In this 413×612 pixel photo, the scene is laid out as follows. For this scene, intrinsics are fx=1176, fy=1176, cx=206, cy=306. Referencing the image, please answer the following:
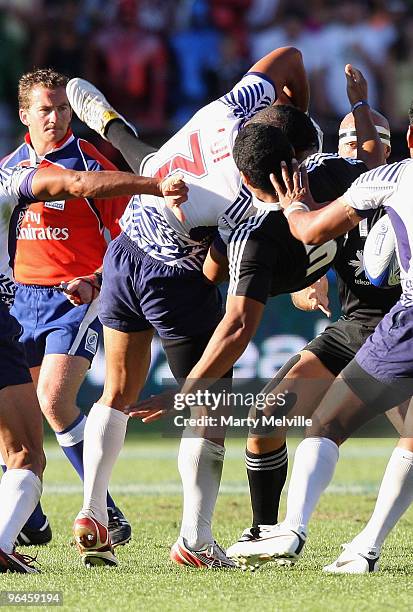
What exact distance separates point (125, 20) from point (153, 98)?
1.11 meters

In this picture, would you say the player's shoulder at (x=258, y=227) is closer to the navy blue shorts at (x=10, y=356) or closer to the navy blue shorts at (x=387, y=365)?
the navy blue shorts at (x=387, y=365)

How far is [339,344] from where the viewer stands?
20.5ft

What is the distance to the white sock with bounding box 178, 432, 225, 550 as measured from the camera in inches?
227

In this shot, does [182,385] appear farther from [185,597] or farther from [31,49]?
[31,49]

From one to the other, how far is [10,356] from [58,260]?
187 cm

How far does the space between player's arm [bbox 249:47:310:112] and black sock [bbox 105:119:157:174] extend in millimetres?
722

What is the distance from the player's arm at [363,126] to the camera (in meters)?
6.19

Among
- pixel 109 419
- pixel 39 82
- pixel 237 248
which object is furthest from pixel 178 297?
pixel 39 82

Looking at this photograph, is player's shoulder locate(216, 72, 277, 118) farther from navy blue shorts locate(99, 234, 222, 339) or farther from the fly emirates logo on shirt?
the fly emirates logo on shirt

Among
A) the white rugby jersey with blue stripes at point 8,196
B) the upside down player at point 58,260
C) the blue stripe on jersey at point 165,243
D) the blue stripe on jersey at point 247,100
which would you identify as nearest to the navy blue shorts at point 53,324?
the upside down player at point 58,260

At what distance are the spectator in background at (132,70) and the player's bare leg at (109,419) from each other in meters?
9.14

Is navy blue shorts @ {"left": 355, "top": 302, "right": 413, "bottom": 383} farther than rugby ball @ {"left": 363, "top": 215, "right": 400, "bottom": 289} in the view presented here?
No

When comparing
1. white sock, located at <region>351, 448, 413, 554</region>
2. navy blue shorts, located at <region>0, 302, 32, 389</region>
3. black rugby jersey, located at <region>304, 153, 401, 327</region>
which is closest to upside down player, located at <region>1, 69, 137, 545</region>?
navy blue shorts, located at <region>0, 302, 32, 389</region>

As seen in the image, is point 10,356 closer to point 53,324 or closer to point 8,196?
point 8,196
